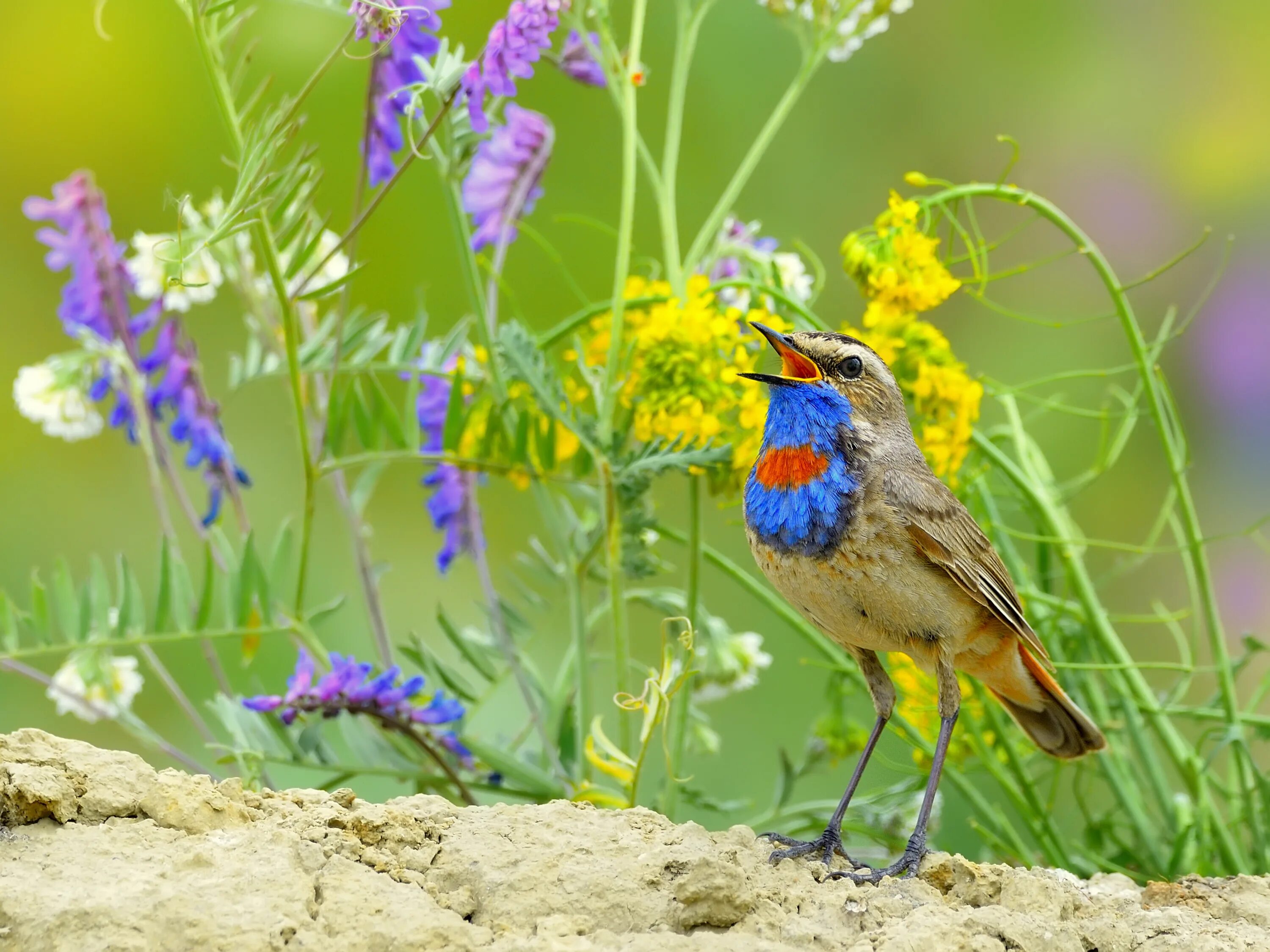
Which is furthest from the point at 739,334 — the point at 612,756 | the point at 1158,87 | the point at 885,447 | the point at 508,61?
the point at 1158,87

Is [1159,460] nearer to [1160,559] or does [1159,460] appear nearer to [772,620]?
[1160,559]

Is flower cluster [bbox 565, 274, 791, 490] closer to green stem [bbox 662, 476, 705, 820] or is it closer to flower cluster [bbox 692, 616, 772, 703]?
green stem [bbox 662, 476, 705, 820]

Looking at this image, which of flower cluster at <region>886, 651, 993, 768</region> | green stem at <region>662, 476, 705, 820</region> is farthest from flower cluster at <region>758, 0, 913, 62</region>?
flower cluster at <region>886, 651, 993, 768</region>

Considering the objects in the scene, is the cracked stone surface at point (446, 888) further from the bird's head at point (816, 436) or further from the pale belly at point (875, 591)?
the bird's head at point (816, 436)

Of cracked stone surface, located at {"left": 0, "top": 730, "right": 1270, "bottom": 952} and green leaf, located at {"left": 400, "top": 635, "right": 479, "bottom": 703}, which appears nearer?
cracked stone surface, located at {"left": 0, "top": 730, "right": 1270, "bottom": 952}

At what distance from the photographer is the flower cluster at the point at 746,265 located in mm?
2428

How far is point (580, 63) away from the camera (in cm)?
242

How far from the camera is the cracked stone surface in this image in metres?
1.30

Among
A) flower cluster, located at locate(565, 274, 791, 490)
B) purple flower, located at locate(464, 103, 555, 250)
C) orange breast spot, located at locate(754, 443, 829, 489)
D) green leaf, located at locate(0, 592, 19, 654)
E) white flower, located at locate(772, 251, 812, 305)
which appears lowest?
green leaf, located at locate(0, 592, 19, 654)

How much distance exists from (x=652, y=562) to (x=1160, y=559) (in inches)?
97.2

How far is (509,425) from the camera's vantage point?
2291mm

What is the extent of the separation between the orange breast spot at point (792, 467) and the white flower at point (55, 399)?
1.26m

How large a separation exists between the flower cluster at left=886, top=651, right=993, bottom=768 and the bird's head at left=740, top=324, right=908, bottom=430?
552mm

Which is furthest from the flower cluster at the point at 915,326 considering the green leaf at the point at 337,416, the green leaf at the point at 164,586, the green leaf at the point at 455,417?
the green leaf at the point at 164,586
